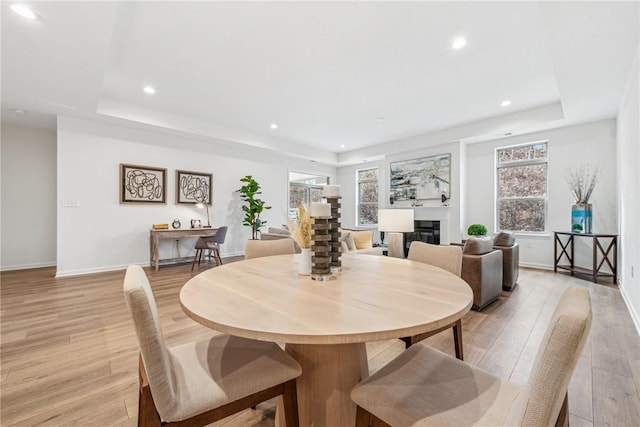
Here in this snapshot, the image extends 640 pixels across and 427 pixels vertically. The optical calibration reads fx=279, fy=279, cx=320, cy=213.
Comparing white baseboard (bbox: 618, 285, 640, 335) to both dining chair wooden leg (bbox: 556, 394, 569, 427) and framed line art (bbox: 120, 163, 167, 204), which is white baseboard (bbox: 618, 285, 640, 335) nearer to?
dining chair wooden leg (bbox: 556, 394, 569, 427)

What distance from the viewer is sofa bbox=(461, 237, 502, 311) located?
9.58 ft

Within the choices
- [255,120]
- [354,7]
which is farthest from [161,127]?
[354,7]

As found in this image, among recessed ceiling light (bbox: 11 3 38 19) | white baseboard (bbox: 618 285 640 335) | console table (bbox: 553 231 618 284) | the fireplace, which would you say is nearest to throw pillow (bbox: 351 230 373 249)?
the fireplace

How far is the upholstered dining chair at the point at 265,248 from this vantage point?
7.10ft

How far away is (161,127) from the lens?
4.86 m

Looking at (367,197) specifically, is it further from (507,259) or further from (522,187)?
(507,259)

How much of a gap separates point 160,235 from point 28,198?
8.23ft

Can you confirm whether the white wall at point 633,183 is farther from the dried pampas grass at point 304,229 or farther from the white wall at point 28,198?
the white wall at point 28,198

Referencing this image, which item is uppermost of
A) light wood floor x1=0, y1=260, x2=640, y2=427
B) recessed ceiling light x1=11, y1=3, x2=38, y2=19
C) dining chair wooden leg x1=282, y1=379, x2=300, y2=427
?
recessed ceiling light x1=11, y1=3, x2=38, y2=19

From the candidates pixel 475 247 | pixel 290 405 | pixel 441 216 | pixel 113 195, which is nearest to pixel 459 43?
pixel 475 247

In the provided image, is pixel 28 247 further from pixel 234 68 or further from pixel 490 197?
pixel 490 197

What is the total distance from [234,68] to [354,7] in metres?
1.67

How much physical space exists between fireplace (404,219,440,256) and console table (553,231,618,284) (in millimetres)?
1981

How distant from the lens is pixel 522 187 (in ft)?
Answer: 17.6
